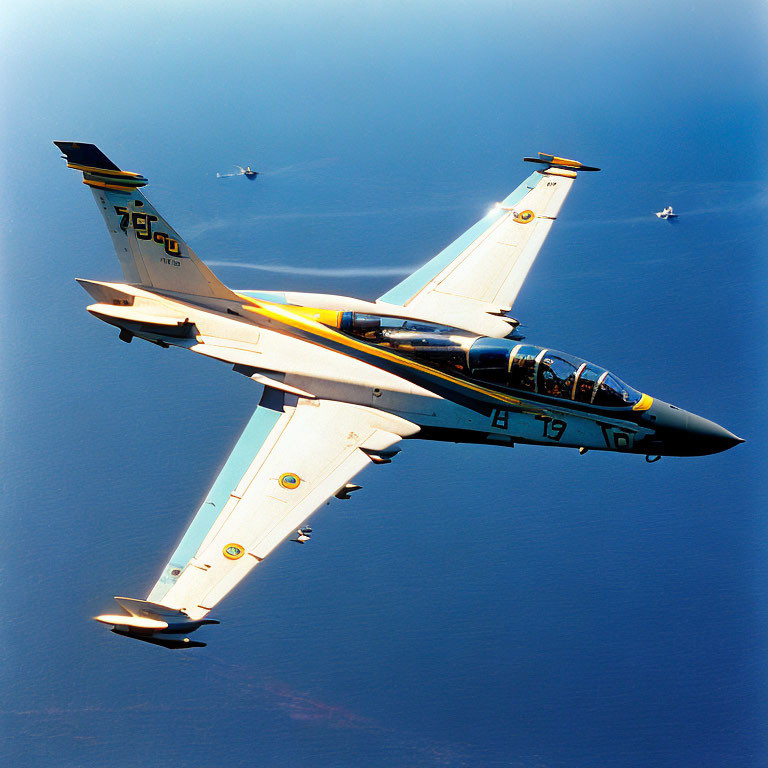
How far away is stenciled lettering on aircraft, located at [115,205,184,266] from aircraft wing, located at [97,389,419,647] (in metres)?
3.93

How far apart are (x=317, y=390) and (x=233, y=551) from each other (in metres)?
4.04

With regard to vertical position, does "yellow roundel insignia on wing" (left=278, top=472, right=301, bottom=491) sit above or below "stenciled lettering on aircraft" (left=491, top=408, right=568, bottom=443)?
below

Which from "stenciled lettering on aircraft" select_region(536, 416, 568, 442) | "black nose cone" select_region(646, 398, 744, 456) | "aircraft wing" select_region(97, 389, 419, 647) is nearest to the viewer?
"aircraft wing" select_region(97, 389, 419, 647)

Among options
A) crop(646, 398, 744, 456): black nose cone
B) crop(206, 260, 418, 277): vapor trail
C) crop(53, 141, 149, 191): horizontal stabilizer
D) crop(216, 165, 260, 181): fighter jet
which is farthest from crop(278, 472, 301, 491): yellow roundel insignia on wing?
crop(216, 165, 260, 181): fighter jet

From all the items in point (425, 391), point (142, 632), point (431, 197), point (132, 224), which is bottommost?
point (142, 632)

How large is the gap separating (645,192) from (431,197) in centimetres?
909

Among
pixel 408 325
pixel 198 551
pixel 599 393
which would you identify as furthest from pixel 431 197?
pixel 198 551

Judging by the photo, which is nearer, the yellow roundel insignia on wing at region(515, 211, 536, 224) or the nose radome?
the nose radome

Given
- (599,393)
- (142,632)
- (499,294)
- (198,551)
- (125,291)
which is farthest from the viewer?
(499,294)

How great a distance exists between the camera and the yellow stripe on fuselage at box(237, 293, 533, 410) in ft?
49.4

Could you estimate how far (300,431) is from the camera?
49.8 ft

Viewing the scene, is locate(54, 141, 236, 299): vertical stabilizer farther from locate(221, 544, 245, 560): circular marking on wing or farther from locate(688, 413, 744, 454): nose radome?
locate(688, 413, 744, 454): nose radome

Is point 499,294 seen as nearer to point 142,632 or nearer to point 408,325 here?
point 408,325

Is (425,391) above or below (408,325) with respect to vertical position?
below
